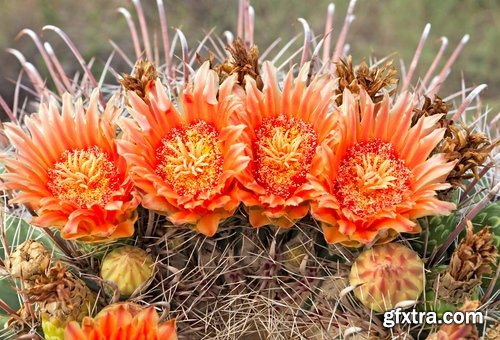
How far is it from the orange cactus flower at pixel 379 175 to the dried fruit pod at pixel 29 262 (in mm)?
330

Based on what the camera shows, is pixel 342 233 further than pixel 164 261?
No

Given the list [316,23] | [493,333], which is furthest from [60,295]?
[316,23]

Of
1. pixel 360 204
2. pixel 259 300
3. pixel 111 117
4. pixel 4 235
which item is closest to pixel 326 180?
pixel 360 204

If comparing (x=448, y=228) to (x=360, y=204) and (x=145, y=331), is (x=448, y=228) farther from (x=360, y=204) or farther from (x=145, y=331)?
(x=145, y=331)

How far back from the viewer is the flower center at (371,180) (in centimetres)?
87

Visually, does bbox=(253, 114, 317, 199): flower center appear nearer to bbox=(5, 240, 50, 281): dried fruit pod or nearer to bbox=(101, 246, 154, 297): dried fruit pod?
bbox=(101, 246, 154, 297): dried fruit pod

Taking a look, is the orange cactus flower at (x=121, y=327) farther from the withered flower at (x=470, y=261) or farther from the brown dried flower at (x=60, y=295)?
the withered flower at (x=470, y=261)

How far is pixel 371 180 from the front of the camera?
87 cm

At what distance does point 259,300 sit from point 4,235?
A: 13.8 inches

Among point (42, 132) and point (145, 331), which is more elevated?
point (42, 132)

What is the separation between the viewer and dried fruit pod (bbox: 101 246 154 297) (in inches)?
34.7

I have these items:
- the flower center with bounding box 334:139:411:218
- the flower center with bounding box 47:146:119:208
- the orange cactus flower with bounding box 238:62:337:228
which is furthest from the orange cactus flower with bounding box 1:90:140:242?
the flower center with bounding box 334:139:411:218

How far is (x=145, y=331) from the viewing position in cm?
82

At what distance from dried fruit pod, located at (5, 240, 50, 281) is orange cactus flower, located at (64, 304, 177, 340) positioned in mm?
92
